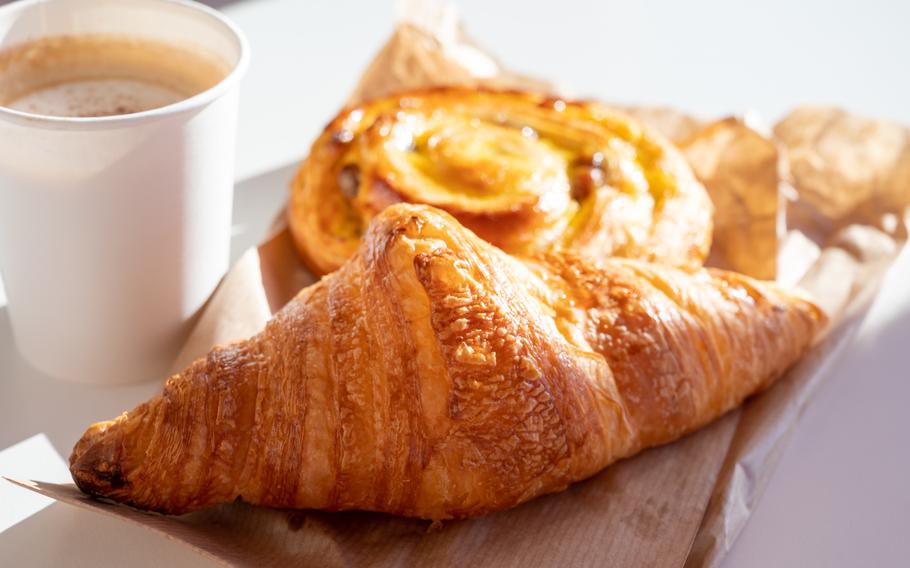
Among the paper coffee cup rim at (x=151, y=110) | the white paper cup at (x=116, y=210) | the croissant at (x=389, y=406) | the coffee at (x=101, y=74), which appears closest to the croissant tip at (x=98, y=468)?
the croissant at (x=389, y=406)

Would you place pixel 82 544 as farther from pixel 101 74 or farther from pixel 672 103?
Answer: pixel 672 103

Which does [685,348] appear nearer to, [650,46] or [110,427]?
[110,427]

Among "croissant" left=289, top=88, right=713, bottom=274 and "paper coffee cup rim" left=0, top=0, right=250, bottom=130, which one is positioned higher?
"paper coffee cup rim" left=0, top=0, right=250, bottom=130

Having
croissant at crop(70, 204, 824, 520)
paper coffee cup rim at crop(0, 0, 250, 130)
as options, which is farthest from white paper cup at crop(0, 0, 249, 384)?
croissant at crop(70, 204, 824, 520)

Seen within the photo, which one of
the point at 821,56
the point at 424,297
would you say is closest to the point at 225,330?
the point at 424,297

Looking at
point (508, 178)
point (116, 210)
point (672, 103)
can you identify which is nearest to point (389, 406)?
point (116, 210)

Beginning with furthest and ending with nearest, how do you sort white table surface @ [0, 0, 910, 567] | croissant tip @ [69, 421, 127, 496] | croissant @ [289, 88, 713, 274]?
croissant @ [289, 88, 713, 274] < white table surface @ [0, 0, 910, 567] < croissant tip @ [69, 421, 127, 496]

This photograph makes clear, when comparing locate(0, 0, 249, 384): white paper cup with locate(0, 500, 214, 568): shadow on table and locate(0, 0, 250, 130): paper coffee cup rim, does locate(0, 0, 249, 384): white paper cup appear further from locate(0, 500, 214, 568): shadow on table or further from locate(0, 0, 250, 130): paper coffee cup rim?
locate(0, 500, 214, 568): shadow on table
